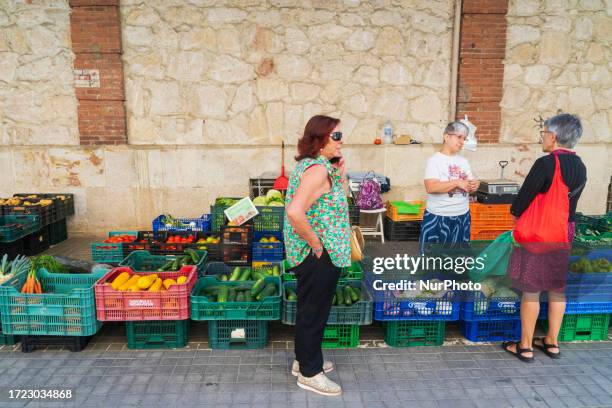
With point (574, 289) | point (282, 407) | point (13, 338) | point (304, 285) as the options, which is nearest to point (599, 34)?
point (574, 289)

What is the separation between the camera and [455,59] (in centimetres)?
876

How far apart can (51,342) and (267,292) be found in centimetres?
207

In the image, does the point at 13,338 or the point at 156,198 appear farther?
the point at 156,198

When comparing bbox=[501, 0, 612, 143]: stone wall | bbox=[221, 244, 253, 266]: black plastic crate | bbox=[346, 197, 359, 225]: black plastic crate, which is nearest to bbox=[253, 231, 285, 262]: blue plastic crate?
bbox=[221, 244, 253, 266]: black plastic crate

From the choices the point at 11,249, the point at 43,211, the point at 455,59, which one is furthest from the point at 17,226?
the point at 455,59

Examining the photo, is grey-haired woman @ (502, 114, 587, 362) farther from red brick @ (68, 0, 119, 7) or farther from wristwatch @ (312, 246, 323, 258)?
red brick @ (68, 0, 119, 7)

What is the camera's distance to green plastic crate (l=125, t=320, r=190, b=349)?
4613 millimetres

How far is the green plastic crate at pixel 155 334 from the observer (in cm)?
461

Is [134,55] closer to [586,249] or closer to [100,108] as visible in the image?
[100,108]

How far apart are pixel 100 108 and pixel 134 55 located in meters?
1.10

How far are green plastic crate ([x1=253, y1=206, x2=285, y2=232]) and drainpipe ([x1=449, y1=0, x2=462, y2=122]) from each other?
13.2 ft

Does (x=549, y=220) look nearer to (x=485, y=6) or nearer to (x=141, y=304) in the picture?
(x=141, y=304)

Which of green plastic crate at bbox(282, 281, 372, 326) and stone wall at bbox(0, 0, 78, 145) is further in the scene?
stone wall at bbox(0, 0, 78, 145)

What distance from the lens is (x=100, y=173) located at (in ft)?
28.5
